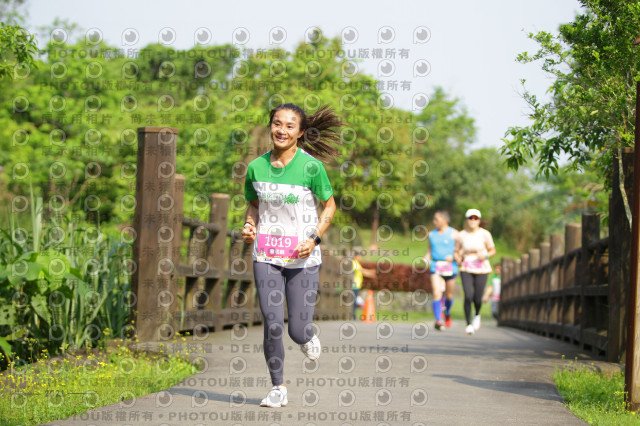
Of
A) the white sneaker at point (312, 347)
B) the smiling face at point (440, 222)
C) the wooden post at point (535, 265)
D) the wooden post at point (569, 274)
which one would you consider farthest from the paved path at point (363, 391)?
the wooden post at point (535, 265)

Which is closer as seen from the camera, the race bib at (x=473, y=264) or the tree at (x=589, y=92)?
the tree at (x=589, y=92)

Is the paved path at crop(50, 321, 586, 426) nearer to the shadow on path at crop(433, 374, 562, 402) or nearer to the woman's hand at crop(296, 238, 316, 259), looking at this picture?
the shadow on path at crop(433, 374, 562, 402)

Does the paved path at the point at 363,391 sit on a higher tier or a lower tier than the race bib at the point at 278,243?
lower

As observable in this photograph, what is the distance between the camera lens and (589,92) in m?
7.59

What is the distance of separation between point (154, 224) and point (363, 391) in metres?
3.03

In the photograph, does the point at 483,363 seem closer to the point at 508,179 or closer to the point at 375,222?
the point at 375,222

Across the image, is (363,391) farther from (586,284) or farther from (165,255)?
(586,284)

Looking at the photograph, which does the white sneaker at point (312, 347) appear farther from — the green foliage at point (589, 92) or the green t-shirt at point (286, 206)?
the green foliage at point (589, 92)

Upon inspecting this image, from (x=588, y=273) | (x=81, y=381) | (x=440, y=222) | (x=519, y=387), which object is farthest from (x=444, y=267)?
(x=81, y=381)

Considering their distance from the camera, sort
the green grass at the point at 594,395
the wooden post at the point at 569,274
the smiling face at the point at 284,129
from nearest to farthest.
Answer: the green grass at the point at 594,395 < the smiling face at the point at 284,129 < the wooden post at the point at 569,274

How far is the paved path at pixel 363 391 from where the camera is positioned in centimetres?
498

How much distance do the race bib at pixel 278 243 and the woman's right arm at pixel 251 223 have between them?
7 centimetres

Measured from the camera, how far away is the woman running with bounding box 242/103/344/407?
540cm

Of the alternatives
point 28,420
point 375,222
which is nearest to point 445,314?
point 28,420
